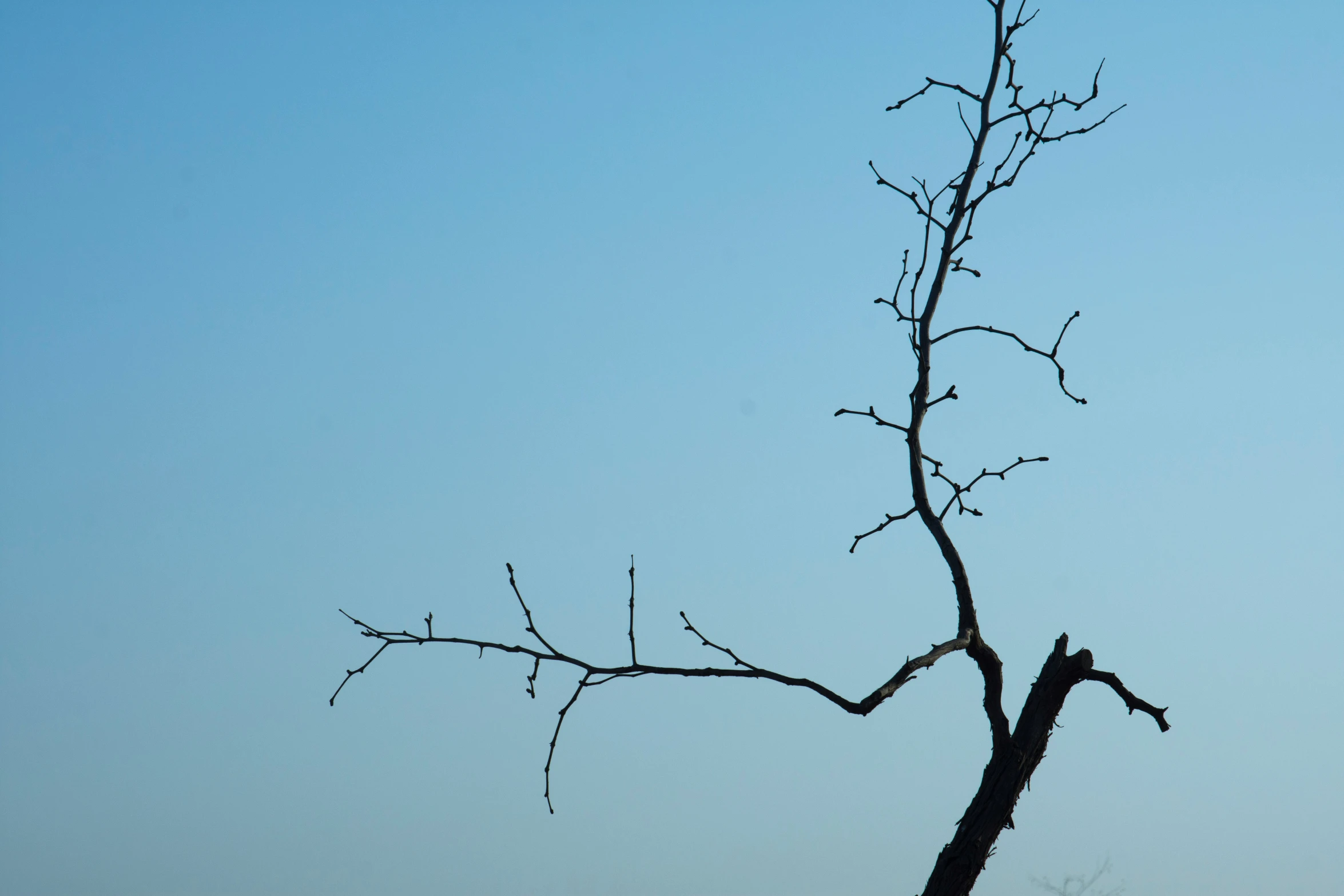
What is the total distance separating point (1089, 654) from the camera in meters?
4.92

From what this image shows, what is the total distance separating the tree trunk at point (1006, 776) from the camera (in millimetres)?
4668

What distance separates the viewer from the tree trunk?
15.3ft

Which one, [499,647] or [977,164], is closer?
[499,647]

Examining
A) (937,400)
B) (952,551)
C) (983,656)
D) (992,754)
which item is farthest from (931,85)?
(992,754)

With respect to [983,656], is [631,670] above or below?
below

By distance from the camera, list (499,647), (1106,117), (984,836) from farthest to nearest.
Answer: (1106,117), (984,836), (499,647)

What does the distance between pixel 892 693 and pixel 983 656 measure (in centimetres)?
101

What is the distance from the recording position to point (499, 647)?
3770 millimetres

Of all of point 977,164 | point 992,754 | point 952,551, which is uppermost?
point 977,164

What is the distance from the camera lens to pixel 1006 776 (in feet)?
15.8

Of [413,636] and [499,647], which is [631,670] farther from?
[413,636]

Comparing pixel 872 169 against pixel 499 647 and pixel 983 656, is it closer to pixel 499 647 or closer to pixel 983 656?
pixel 983 656

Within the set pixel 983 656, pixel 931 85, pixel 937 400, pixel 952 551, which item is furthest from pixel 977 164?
pixel 983 656

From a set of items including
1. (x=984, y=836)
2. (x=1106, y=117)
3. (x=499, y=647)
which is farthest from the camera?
(x=1106, y=117)
